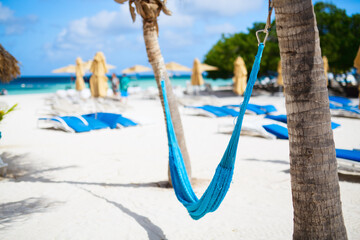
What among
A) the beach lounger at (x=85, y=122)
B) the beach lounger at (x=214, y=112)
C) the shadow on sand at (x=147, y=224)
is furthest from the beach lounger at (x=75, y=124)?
the shadow on sand at (x=147, y=224)

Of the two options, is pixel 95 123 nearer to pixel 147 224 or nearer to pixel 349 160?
pixel 147 224

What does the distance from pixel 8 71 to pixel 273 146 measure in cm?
504

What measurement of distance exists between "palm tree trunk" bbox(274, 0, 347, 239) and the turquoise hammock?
0.72 feet

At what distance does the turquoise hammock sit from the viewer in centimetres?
177

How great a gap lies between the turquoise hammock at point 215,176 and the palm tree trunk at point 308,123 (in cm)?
22

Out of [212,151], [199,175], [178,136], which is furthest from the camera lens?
[212,151]

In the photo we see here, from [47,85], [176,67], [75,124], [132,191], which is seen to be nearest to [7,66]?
[132,191]

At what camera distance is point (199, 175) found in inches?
182

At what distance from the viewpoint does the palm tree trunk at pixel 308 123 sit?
5.07ft

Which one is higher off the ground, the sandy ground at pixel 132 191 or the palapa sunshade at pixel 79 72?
the palapa sunshade at pixel 79 72

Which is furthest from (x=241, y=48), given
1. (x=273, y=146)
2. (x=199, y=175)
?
(x=199, y=175)

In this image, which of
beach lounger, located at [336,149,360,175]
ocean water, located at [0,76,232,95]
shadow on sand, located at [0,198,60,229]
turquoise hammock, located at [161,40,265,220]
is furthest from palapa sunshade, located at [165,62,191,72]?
turquoise hammock, located at [161,40,265,220]

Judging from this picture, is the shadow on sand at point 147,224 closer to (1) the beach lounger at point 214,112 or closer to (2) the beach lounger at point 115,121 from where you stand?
(2) the beach lounger at point 115,121

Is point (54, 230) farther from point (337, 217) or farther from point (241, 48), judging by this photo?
point (241, 48)
